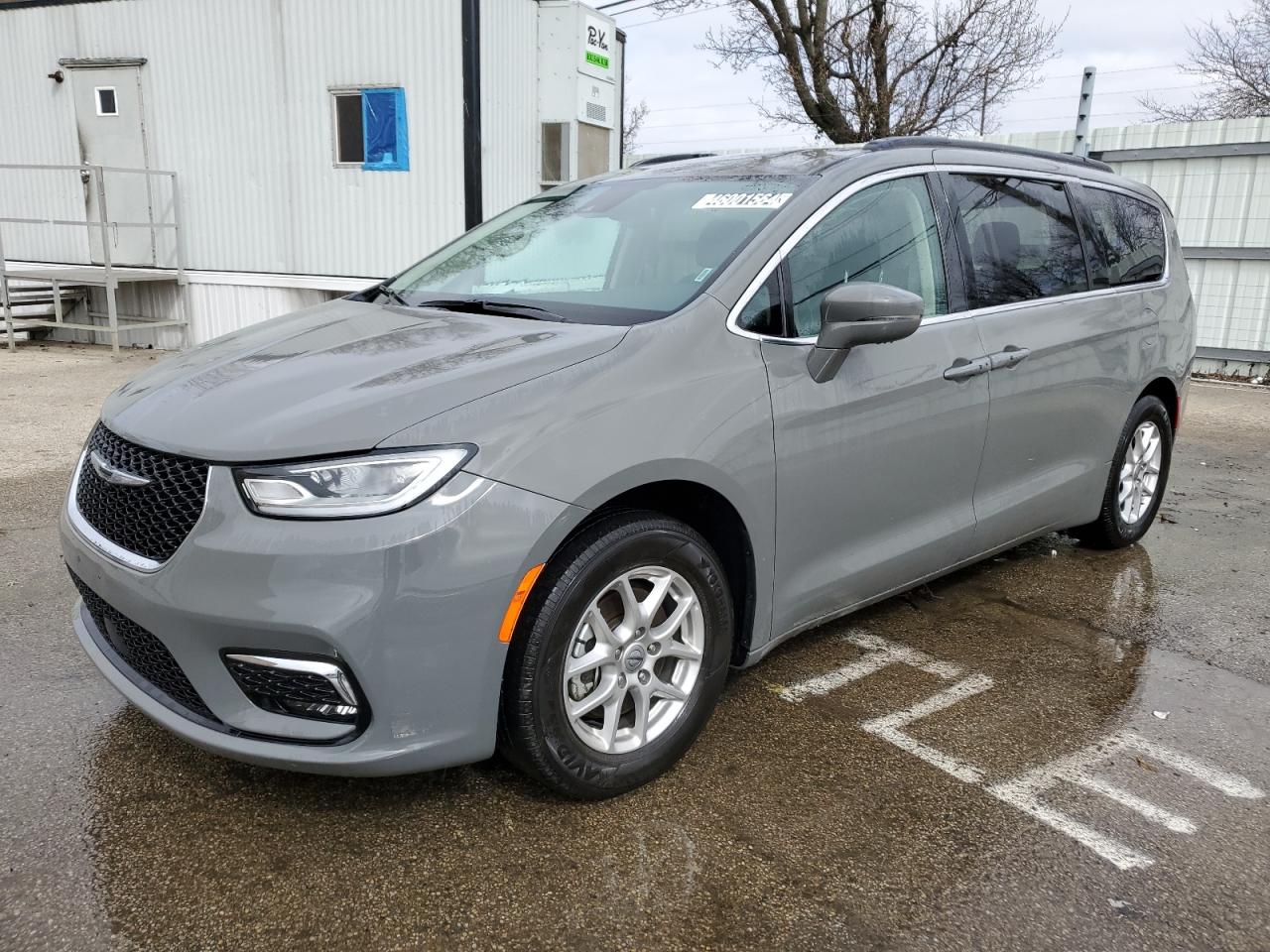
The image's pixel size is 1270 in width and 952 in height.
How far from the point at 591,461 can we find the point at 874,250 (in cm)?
141

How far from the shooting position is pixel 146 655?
97.3 inches

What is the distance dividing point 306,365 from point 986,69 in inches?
820

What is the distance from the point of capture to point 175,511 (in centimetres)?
229

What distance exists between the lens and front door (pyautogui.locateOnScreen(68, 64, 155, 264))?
1176 centimetres

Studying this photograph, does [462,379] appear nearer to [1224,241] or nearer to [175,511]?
[175,511]

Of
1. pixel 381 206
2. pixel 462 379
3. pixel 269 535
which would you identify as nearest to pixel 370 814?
pixel 269 535

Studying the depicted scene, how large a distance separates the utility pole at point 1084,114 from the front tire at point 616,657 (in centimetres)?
996

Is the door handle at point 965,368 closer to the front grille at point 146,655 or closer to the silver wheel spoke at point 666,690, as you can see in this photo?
the silver wheel spoke at point 666,690

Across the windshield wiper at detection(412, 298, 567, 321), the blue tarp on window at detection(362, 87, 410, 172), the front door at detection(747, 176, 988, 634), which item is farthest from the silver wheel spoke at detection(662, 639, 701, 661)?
the blue tarp on window at detection(362, 87, 410, 172)

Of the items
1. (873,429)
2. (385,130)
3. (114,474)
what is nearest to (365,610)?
(114,474)

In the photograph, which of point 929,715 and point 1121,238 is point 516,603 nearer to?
point 929,715

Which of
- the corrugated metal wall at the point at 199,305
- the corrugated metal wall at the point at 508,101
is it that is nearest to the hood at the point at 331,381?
the corrugated metal wall at the point at 508,101

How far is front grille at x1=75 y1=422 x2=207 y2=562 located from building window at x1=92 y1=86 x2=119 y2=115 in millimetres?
11176

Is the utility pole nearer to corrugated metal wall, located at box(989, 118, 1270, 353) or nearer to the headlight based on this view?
corrugated metal wall, located at box(989, 118, 1270, 353)
